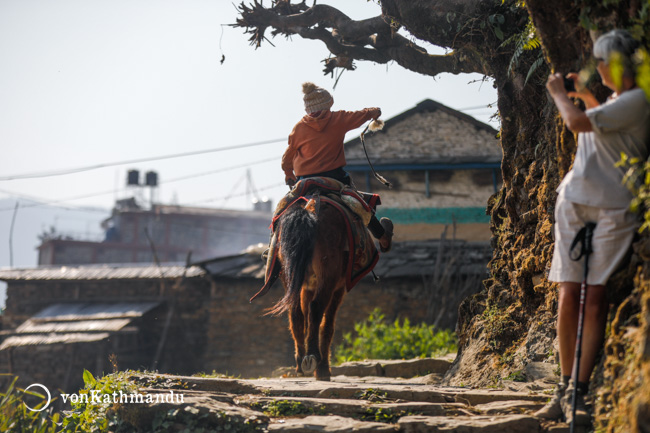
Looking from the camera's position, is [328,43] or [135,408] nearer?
[135,408]

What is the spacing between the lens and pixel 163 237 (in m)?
39.0

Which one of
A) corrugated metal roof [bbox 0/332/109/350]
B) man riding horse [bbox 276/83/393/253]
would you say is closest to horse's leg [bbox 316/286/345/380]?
man riding horse [bbox 276/83/393/253]

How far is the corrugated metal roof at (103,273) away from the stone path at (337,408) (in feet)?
43.7

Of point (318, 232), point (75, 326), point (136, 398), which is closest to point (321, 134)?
point (318, 232)

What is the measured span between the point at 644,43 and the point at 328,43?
20.3ft

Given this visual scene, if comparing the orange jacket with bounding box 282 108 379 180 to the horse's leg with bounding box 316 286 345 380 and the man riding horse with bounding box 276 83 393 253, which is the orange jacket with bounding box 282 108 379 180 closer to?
the man riding horse with bounding box 276 83 393 253

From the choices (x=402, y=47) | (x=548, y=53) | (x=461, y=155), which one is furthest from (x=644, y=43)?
(x=461, y=155)

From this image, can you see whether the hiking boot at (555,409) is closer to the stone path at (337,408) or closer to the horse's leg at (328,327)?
the stone path at (337,408)

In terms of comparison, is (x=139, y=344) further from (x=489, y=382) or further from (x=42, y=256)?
(x=42, y=256)

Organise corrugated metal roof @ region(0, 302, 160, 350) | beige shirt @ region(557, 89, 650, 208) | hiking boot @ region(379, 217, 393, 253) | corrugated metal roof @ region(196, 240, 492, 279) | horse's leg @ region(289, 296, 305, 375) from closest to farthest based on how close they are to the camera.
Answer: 1. beige shirt @ region(557, 89, 650, 208)
2. horse's leg @ region(289, 296, 305, 375)
3. hiking boot @ region(379, 217, 393, 253)
4. corrugated metal roof @ region(196, 240, 492, 279)
5. corrugated metal roof @ region(0, 302, 160, 350)

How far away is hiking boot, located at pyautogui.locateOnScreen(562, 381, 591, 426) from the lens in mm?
3875

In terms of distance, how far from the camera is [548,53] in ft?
15.1

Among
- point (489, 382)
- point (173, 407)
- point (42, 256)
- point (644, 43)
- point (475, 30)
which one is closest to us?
point (644, 43)

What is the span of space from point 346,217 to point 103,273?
14859 mm
